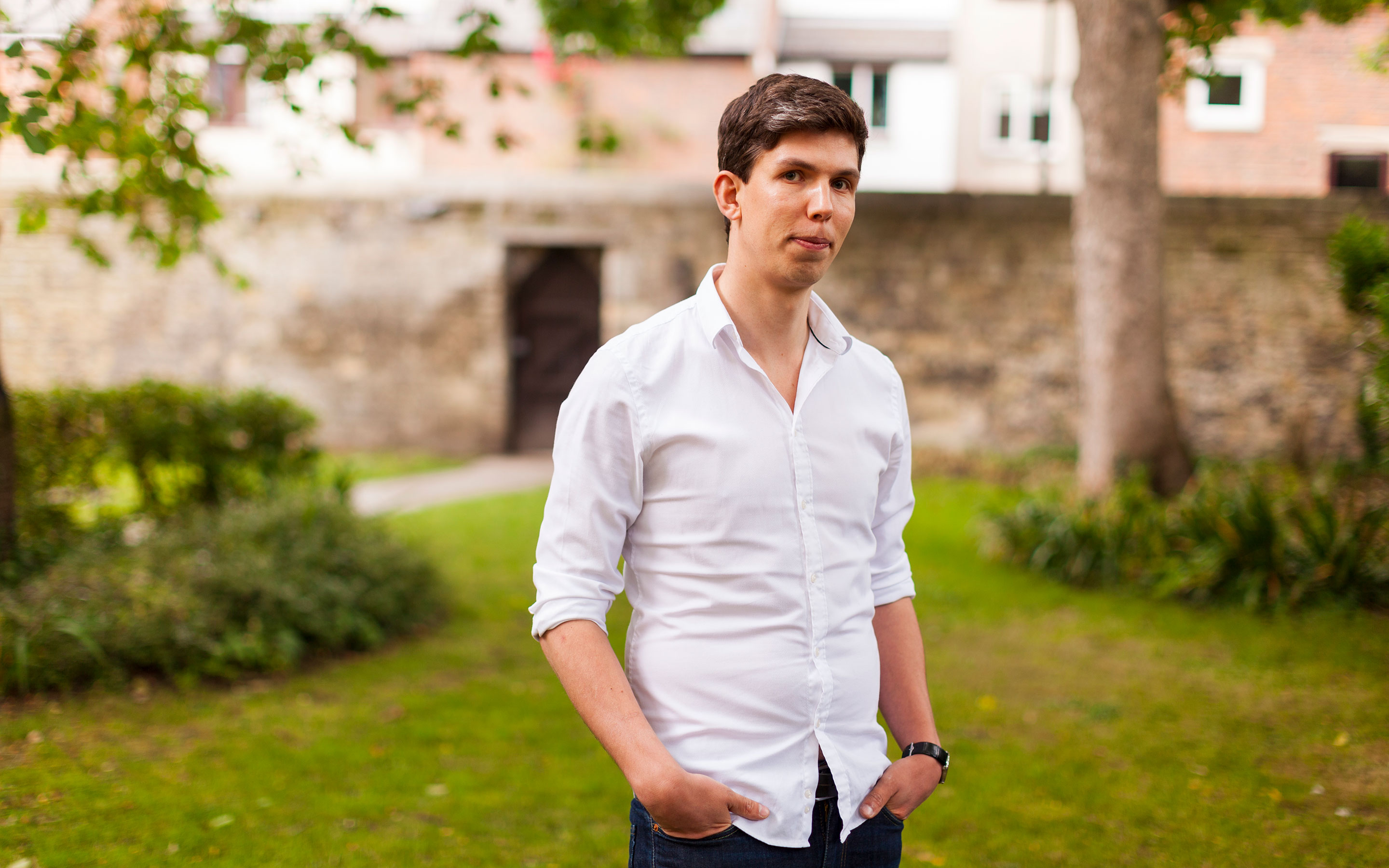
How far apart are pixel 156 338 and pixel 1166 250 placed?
12.3 metres

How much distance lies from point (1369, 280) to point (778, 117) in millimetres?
4872

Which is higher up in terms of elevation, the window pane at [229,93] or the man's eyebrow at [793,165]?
the window pane at [229,93]

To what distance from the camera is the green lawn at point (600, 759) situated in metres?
3.56

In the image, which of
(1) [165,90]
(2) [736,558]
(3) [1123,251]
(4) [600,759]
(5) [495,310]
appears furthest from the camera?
(5) [495,310]

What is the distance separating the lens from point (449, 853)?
11.5 ft

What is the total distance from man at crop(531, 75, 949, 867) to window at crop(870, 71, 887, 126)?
22.3 metres

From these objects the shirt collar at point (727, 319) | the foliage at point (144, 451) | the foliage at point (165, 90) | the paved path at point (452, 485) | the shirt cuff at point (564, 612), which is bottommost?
→ the paved path at point (452, 485)

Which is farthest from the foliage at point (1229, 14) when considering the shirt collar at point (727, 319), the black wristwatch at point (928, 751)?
the black wristwatch at point (928, 751)

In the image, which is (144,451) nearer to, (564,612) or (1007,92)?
(564,612)

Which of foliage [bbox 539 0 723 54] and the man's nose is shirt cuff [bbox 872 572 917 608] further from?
foliage [bbox 539 0 723 54]

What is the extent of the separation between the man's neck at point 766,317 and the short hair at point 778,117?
0.18 metres

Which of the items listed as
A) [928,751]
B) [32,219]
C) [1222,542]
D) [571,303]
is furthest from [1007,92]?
[928,751]

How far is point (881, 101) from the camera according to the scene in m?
22.9

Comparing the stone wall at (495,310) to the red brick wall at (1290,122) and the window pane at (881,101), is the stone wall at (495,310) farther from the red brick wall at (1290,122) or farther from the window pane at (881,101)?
the window pane at (881,101)
